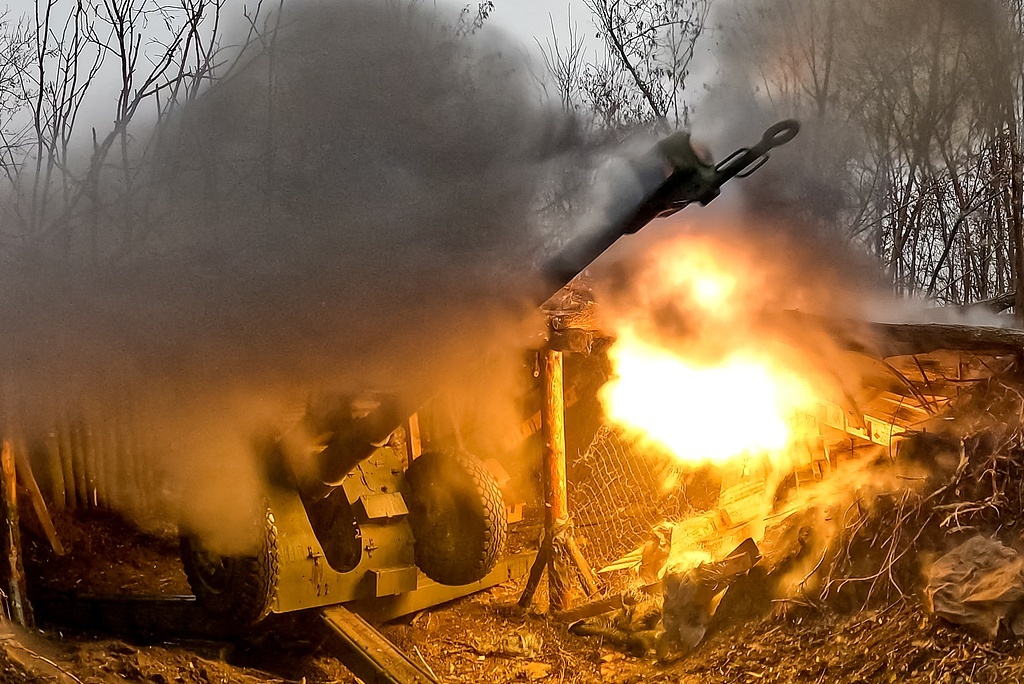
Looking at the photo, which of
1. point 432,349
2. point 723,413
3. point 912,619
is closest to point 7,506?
point 432,349

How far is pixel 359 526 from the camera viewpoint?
259 inches

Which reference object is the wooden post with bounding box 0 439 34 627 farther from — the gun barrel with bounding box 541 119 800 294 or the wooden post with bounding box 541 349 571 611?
the gun barrel with bounding box 541 119 800 294

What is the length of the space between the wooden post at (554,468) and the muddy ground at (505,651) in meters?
0.27

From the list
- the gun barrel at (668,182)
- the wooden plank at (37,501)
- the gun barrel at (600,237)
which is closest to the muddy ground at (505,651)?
the wooden plank at (37,501)

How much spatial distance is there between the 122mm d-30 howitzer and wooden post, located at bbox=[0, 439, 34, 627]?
112cm

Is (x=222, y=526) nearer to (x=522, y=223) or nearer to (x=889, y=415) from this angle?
(x=522, y=223)

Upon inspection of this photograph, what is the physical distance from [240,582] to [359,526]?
91cm

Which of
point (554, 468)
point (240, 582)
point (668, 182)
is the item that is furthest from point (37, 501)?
point (668, 182)

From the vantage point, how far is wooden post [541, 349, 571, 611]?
696 centimetres

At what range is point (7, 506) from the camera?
20.9 feet

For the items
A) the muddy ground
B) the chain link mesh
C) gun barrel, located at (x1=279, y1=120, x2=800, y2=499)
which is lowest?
the muddy ground

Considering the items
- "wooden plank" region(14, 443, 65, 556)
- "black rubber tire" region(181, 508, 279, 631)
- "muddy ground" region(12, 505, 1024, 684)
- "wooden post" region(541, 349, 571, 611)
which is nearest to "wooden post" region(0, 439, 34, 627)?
"muddy ground" region(12, 505, 1024, 684)

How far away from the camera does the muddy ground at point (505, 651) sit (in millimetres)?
4762

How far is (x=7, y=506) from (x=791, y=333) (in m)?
5.53
